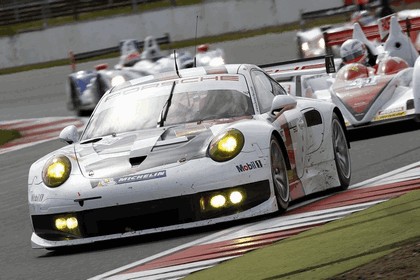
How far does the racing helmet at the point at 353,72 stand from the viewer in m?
15.1

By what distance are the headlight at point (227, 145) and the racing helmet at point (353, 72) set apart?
648 centimetres

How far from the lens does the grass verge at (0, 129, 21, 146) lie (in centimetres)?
2148

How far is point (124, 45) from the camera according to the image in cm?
2808

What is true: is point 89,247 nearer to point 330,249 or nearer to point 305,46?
point 330,249

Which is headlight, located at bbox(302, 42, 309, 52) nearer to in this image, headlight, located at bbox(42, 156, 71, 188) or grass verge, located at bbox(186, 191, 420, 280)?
headlight, located at bbox(42, 156, 71, 188)

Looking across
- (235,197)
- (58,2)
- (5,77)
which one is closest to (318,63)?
(235,197)

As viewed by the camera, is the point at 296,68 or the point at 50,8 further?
the point at 50,8

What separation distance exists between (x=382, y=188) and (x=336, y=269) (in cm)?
318

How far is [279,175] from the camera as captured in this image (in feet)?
29.2

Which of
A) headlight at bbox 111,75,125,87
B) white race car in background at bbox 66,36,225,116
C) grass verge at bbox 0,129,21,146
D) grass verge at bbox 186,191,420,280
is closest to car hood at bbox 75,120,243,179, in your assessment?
grass verge at bbox 186,191,420,280

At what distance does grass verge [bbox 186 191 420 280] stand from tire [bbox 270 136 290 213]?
2.43ft

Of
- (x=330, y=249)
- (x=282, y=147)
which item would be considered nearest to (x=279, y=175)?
(x=282, y=147)

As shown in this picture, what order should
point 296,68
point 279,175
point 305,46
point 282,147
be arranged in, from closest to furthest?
point 279,175 → point 282,147 → point 296,68 → point 305,46

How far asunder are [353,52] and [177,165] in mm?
8225
